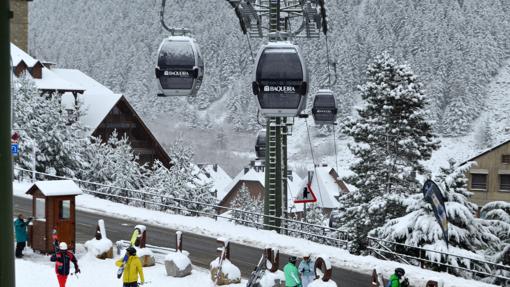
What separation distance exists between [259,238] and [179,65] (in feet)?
25.8

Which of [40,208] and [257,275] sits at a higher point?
[40,208]

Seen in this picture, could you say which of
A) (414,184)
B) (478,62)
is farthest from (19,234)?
(478,62)

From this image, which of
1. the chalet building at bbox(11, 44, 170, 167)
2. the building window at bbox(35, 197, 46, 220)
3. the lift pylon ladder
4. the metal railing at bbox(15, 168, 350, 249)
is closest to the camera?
the building window at bbox(35, 197, 46, 220)

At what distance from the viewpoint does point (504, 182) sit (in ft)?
156

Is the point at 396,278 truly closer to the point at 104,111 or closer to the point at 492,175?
the point at 492,175

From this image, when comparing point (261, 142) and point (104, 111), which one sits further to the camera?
point (104, 111)

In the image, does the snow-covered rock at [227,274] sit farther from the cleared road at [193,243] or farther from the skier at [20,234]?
the skier at [20,234]

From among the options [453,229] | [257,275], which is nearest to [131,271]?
[257,275]

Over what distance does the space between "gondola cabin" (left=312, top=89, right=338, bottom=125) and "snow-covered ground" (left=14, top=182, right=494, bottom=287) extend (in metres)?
9.14

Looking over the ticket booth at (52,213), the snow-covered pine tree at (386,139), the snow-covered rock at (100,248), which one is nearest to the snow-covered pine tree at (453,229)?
the snow-covered rock at (100,248)

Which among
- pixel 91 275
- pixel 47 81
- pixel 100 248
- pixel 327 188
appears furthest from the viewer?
pixel 327 188

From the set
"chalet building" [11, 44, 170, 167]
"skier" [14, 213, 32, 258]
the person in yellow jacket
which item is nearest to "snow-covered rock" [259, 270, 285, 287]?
→ the person in yellow jacket

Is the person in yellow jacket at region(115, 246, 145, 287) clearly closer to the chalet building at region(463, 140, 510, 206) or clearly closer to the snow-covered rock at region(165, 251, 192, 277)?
the snow-covered rock at region(165, 251, 192, 277)

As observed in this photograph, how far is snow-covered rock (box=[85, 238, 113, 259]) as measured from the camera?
2091cm
